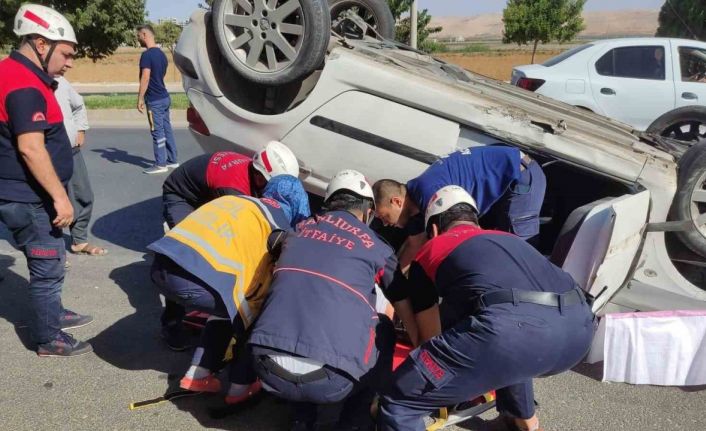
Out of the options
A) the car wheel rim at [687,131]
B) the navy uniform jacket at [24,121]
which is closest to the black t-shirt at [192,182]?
the navy uniform jacket at [24,121]

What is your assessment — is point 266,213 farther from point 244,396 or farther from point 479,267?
point 479,267

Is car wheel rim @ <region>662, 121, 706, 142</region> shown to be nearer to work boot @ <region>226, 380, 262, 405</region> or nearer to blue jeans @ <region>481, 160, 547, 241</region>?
blue jeans @ <region>481, 160, 547, 241</region>

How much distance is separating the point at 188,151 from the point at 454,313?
320 inches

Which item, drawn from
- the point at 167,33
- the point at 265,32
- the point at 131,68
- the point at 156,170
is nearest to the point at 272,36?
the point at 265,32

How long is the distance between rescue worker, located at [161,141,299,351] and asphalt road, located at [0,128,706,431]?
149 millimetres

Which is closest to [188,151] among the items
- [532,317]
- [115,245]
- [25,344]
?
[115,245]

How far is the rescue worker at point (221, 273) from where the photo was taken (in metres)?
2.75

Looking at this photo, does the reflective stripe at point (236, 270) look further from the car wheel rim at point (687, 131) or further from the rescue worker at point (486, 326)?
the car wheel rim at point (687, 131)

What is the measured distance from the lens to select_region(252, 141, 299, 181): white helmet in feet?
11.3

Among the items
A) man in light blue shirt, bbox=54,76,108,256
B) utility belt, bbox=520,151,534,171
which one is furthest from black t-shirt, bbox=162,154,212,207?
utility belt, bbox=520,151,534,171

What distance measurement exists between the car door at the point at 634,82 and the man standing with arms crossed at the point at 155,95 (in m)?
5.82

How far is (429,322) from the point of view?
268cm

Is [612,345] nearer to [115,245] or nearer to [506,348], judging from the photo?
[506,348]

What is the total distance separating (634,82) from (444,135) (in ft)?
18.3
